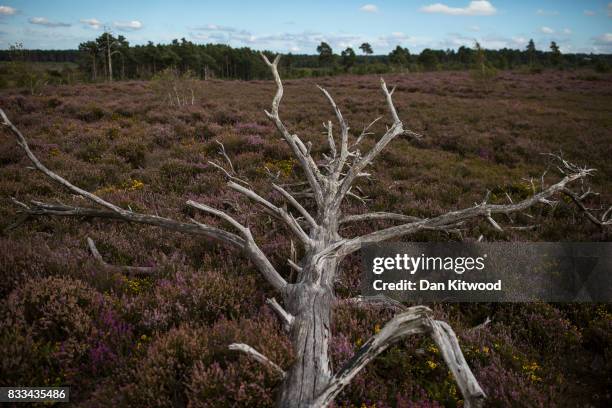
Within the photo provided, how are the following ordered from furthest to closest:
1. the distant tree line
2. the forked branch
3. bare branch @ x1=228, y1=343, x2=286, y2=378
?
the distant tree line, the forked branch, bare branch @ x1=228, y1=343, x2=286, y2=378

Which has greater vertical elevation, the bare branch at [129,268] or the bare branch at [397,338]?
the bare branch at [397,338]

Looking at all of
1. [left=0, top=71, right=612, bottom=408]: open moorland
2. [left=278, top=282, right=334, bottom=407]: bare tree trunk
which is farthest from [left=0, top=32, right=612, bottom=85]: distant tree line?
[left=278, top=282, right=334, bottom=407]: bare tree trunk

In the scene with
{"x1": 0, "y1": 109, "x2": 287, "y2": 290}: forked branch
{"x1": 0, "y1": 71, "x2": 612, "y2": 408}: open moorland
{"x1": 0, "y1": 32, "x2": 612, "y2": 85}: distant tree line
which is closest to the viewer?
{"x1": 0, "y1": 71, "x2": 612, "y2": 408}: open moorland

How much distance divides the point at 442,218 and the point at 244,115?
1287 centimetres

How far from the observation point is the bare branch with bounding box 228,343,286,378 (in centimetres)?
238

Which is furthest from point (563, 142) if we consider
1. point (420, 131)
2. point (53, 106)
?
point (53, 106)

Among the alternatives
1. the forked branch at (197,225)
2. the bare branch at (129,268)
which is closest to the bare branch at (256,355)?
the forked branch at (197,225)

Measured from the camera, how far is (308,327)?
2.95 m

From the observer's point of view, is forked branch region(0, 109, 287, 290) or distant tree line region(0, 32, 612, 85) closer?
forked branch region(0, 109, 287, 290)

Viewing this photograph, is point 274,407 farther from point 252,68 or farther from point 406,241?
point 252,68

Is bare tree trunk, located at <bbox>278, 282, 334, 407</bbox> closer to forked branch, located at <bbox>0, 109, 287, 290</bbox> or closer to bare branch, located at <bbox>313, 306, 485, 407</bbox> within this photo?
bare branch, located at <bbox>313, 306, 485, 407</bbox>

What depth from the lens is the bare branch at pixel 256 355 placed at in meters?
2.38

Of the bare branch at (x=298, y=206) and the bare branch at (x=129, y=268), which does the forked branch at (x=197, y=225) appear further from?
the bare branch at (x=298, y=206)

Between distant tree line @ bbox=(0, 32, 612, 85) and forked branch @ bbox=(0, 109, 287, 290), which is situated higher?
distant tree line @ bbox=(0, 32, 612, 85)
